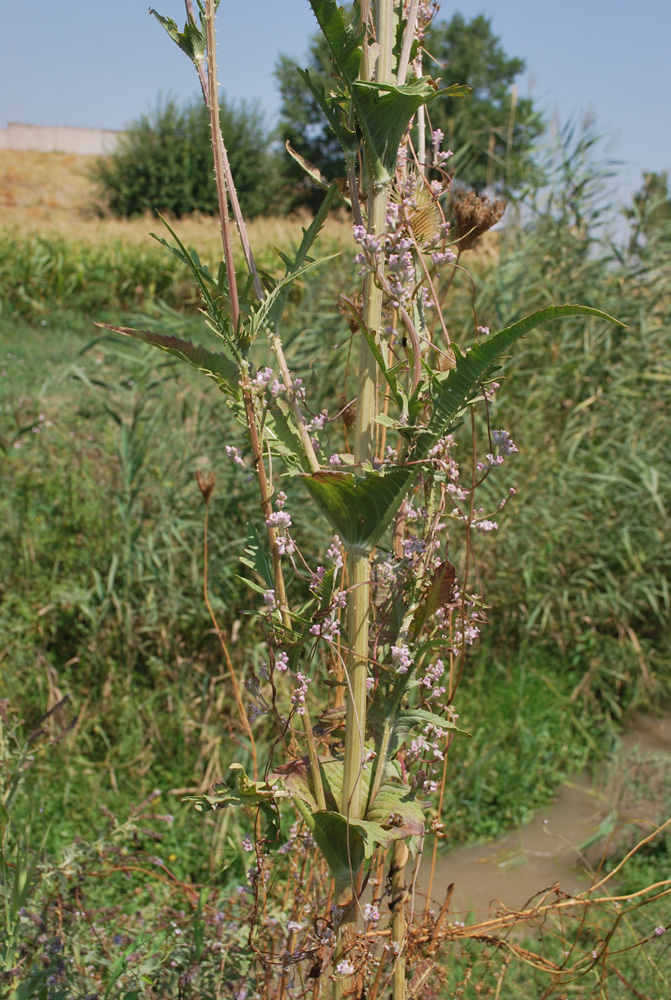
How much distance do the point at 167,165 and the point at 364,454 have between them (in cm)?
2487

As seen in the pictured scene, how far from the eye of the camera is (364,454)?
3.32ft

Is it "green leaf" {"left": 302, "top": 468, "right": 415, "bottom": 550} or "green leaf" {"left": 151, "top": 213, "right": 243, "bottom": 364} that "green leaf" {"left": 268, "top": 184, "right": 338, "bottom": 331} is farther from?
"green leaf" {"left": 302, "top": 468, "right": 415, "bottom": 550}

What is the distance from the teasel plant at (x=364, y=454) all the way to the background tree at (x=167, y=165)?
902 inches

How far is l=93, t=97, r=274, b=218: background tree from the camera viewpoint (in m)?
22.9

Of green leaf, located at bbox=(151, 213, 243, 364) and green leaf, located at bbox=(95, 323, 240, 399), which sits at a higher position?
green leaf, located at bbox=(151, 213, 243, 364)

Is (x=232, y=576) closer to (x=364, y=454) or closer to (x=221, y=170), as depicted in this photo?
(x=364, y=454)

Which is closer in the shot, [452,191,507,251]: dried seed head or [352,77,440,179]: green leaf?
[352,77,440,179]: green leaf

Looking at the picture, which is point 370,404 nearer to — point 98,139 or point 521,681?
point 521,681

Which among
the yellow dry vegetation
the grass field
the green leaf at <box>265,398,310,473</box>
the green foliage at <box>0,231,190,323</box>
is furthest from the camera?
the yellow dry vegetation

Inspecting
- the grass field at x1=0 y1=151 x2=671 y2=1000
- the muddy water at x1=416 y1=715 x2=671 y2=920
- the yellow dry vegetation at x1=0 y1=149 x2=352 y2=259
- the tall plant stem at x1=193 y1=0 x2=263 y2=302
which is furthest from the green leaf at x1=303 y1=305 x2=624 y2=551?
the yellow dry vegetation at x1=0 y1=149 x2=352 y2=259

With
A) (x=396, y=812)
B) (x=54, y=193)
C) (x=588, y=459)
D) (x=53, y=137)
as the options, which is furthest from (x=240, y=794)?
(x=53, y=137)

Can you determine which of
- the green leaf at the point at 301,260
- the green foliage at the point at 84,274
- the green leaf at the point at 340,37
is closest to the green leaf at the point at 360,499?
the green leaf at the point at 301,260

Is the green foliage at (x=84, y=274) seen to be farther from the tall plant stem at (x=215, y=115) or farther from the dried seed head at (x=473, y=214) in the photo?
the tall plant stem at (x=215, y=115)

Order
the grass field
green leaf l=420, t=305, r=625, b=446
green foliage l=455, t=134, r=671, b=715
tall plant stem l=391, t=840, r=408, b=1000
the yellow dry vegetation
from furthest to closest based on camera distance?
the yellow dry vegetation → green foliage l=455, t=134, r=671, b=715 → the grass field → tall plant stem l=391, t=840, r=408, b=1000 → green leaf l=420, t=305, r=625, b=446
